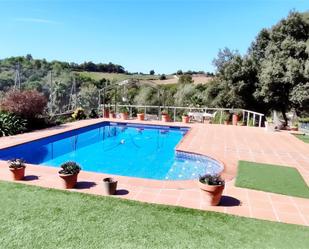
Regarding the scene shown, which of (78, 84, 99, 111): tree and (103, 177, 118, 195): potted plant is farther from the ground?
(78, 84, 99, 111): tree

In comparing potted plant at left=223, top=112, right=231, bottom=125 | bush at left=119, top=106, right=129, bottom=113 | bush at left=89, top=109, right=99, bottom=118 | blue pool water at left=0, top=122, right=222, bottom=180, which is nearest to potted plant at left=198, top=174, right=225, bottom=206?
blue pool water at left=0, top=122, right=222, bottom=180

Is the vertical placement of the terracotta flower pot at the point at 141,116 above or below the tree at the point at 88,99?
below

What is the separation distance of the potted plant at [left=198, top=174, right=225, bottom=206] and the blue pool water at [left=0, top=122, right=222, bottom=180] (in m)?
2.63

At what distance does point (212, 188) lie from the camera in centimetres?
468

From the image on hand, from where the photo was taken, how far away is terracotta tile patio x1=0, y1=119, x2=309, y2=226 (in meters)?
4.73

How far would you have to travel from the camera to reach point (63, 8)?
14641mm

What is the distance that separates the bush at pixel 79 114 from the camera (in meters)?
15.8

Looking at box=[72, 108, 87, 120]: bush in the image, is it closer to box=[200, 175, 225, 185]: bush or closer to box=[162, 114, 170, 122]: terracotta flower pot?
box=[162, 114, 170, 122]: terracotta flower pot

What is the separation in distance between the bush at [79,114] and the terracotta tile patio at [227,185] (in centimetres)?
538

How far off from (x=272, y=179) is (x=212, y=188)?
2.32 metres

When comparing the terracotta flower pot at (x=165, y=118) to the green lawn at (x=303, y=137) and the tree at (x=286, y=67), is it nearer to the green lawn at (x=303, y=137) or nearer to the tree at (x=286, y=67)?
the tree at (x=286, y=67)

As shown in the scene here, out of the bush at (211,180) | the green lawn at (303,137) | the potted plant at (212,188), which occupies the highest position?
the green lawn at (303,137)

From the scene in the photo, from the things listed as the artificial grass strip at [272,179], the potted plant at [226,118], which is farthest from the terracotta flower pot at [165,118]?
the artificial grass strip at [272,179]

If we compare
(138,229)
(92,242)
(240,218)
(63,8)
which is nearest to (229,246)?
(240,218)
